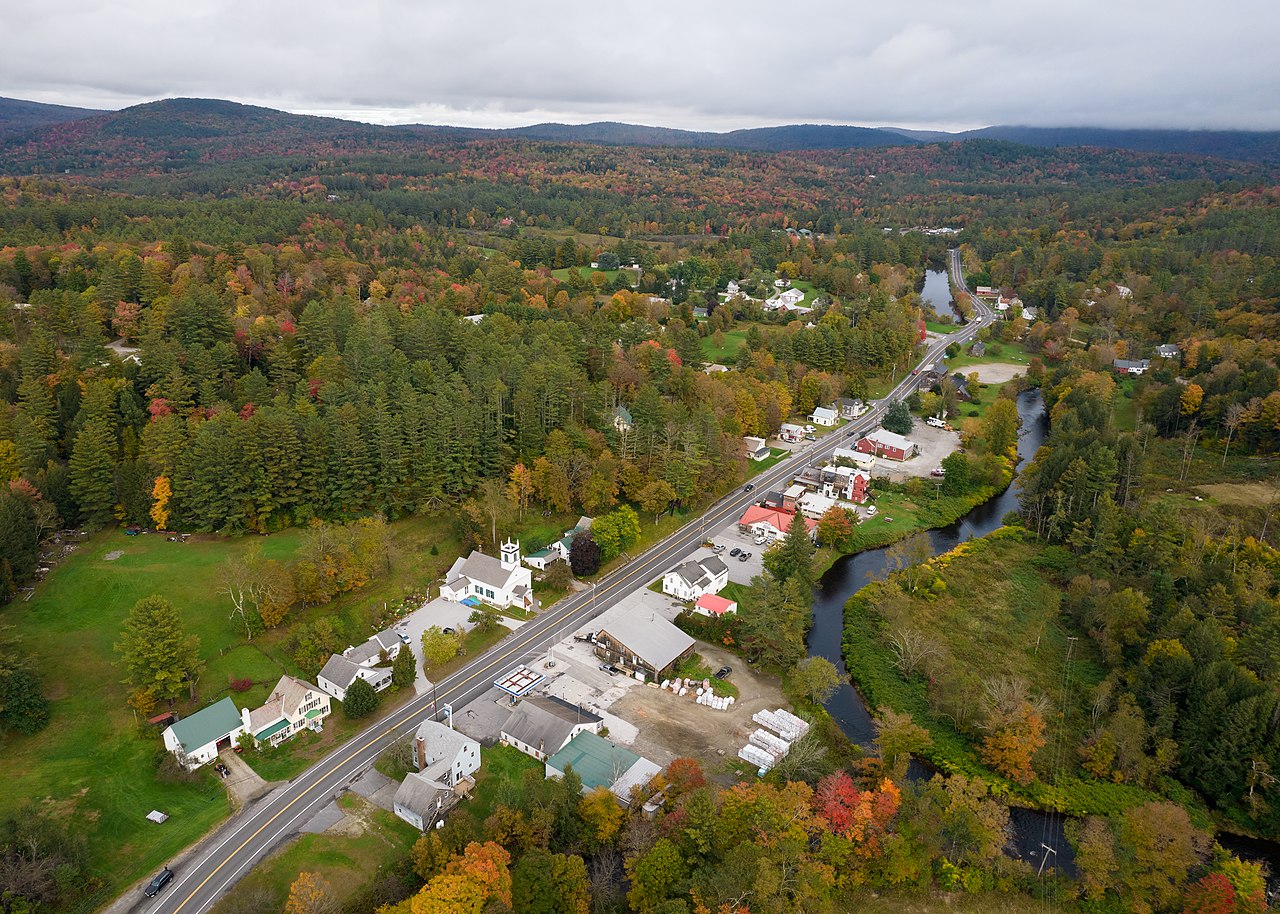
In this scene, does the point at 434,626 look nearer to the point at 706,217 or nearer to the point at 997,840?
the point at 997,840

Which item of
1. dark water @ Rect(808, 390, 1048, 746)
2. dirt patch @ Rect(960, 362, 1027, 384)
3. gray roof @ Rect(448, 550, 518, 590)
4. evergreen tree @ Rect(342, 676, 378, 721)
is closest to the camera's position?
evergreen tree @ Rect(342, 676, 378, 721)

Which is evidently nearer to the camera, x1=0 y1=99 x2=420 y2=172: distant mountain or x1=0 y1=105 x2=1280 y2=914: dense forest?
x1=0 y1=105 x2=1280 y2=914: dense forest

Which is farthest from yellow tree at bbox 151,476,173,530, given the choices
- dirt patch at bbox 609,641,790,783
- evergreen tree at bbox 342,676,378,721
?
dirt patch at bbox 609,641,790,783

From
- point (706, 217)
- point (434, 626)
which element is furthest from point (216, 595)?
point (706, 217)

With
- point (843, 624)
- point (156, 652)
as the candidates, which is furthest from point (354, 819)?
point (843, 624)

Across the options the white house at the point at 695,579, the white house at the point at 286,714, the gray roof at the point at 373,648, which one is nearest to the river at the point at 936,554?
the white house at the point at 695,579

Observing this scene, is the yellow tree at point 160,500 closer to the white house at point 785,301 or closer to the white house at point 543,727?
the white house at point 543,727

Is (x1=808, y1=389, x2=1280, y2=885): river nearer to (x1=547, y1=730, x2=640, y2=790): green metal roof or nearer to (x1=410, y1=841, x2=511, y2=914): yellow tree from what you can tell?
(x1=547, y1=730, x2=640, y2=790): green metal roof
